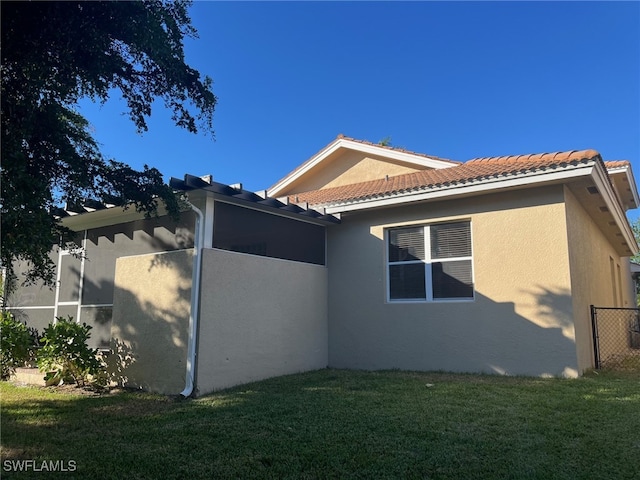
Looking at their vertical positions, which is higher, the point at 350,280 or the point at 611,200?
the point at 611,200

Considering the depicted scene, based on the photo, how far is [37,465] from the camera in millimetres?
3768

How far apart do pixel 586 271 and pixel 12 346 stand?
11285 millimetres

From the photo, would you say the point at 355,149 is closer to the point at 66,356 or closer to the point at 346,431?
the point at 66,356

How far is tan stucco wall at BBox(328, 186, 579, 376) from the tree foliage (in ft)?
14.6

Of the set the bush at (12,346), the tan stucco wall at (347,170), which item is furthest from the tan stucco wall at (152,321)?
the tan stucco wall at (347,170)

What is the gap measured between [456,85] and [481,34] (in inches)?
122

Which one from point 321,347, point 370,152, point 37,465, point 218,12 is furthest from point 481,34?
point 37,465

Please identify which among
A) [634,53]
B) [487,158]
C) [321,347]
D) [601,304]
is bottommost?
[321,347]

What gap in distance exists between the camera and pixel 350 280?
361 inches

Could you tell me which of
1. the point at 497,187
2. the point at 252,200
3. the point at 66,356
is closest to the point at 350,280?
the point at 252,200

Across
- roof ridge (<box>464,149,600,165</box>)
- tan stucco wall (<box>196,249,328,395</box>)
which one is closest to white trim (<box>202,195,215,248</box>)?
tan stucco wall (<box>196,249,328,395</box>)

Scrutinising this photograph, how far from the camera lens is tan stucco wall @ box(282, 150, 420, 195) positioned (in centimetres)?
1348

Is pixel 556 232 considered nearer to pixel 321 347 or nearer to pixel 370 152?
pixel 321 347

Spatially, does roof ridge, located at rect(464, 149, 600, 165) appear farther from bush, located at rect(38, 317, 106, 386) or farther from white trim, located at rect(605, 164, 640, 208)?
bush, located at rect(38, 317, 106, 386)
